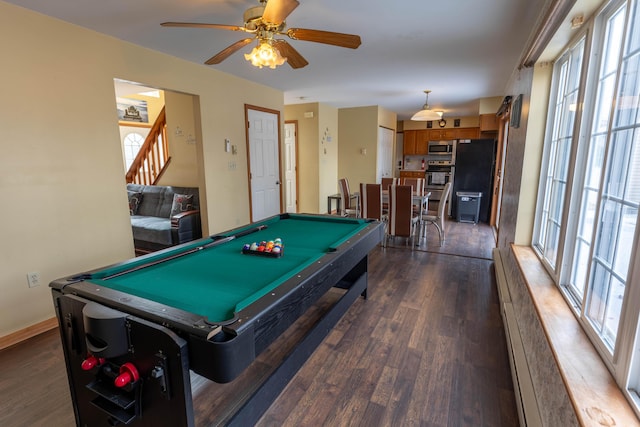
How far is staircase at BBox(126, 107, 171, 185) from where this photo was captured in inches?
193

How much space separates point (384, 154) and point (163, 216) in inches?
205

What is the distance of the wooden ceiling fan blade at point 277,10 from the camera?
5.71ft

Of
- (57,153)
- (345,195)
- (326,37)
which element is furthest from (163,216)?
(326,37)

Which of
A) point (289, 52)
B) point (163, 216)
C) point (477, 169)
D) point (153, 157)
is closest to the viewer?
point (289, 52)

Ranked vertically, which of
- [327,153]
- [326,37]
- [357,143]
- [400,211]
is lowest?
[400,211]

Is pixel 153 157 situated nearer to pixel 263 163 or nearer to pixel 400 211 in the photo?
pixel 263 163

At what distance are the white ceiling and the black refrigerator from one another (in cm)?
167

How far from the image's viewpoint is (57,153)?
2.56 m

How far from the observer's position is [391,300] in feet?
9.63

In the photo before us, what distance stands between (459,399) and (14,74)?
3730 mm

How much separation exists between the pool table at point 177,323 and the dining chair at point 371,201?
263 cm

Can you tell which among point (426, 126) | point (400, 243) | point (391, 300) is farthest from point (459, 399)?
point (426, 126)

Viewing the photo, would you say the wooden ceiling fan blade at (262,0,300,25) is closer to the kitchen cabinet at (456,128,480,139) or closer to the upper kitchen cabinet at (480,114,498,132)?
the upper kitchen cabinet at (480,114,498,132)

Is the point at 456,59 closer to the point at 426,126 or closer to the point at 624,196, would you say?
the point at 624,196
